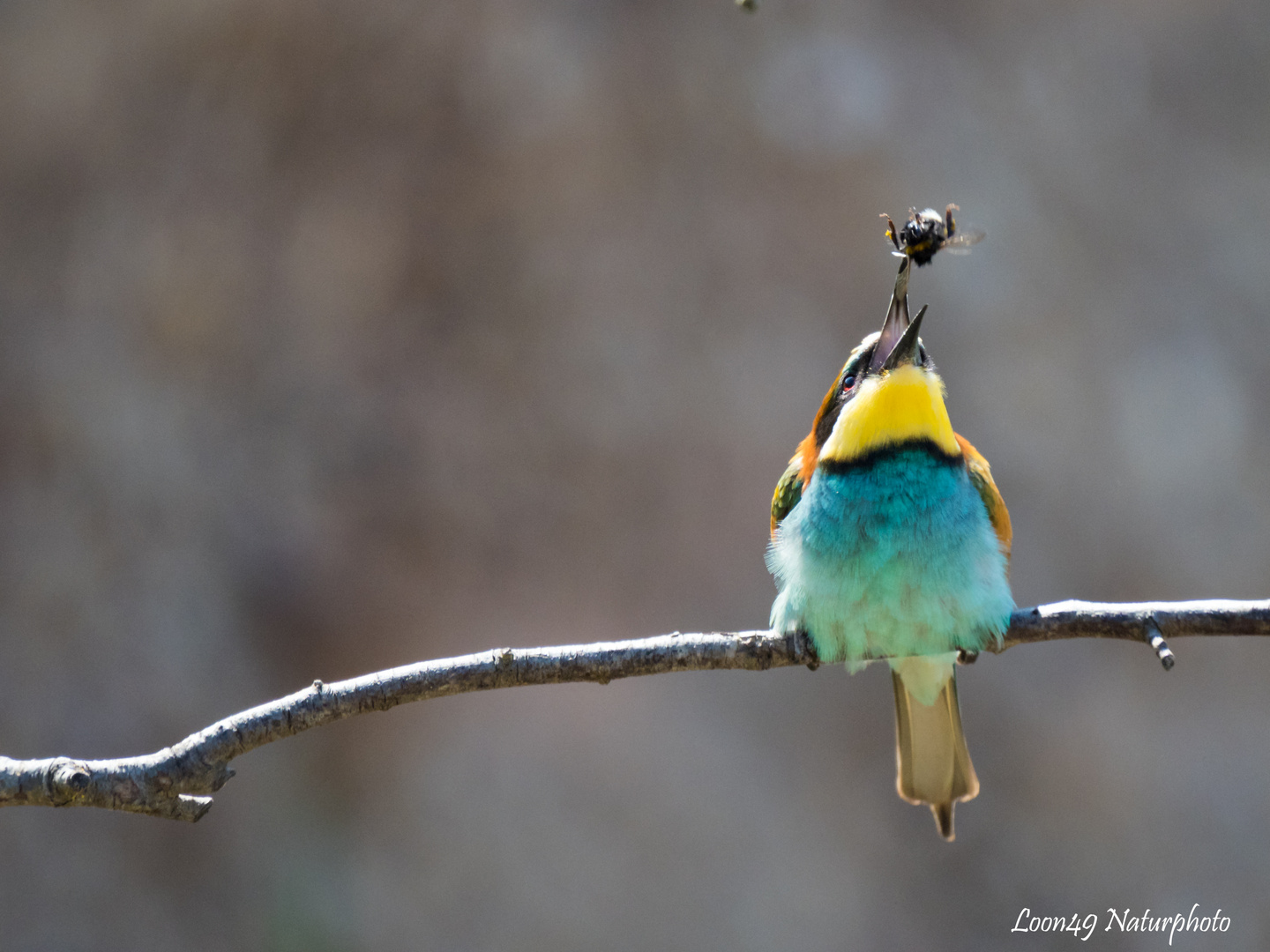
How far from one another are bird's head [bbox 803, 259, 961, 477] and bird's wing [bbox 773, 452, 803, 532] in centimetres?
7

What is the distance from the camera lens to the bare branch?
116 centimetres

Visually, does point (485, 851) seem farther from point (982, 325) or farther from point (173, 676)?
point (982, 325)

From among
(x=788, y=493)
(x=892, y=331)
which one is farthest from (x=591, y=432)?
(x=892, y=331)

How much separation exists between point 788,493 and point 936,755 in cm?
52

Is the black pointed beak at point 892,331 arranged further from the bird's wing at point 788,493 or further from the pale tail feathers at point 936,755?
the pale tail feathers at point 936,755

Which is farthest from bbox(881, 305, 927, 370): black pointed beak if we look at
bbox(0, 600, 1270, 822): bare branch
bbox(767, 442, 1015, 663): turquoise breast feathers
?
bbox(0, 600, 1270, 822): bare branch

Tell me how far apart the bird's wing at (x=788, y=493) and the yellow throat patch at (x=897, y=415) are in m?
0.13

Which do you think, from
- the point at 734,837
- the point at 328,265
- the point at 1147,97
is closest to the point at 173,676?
the point at 328,265
